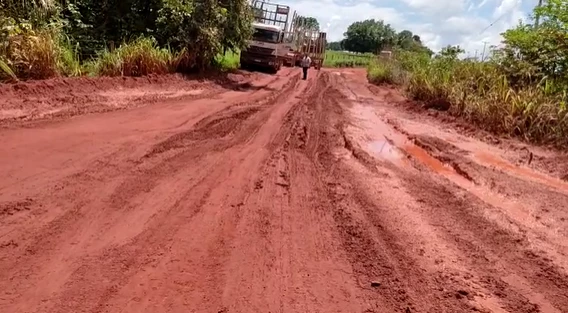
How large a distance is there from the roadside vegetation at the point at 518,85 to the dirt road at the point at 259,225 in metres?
3.18

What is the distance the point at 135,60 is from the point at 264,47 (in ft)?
40.9

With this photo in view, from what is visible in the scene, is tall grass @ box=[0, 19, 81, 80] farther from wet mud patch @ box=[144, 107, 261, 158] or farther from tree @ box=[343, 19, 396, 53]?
tree @ box=[343, 19, 396, 53]

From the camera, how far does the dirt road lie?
12.6 feet

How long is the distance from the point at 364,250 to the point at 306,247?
53cm

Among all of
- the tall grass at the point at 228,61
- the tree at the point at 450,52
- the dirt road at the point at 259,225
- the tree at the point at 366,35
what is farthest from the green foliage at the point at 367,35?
the dirt road at the point at 259,225

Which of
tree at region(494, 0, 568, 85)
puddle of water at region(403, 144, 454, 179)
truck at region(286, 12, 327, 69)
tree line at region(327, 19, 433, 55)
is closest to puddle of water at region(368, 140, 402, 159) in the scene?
puddle of water at region(403, 144, 454, 179)

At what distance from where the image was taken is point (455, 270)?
4.64 meters

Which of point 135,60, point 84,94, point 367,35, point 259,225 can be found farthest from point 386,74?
point 367,35

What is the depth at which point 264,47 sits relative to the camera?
27.9m

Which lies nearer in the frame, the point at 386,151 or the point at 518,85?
the point at 386,151

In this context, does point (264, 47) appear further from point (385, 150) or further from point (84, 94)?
point (385, 150)

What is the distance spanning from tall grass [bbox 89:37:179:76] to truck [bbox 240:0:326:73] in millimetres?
6606

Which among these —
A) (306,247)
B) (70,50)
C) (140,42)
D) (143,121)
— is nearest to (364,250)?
(306,247)

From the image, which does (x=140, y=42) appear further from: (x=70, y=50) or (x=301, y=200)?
(x=301, y=200)
